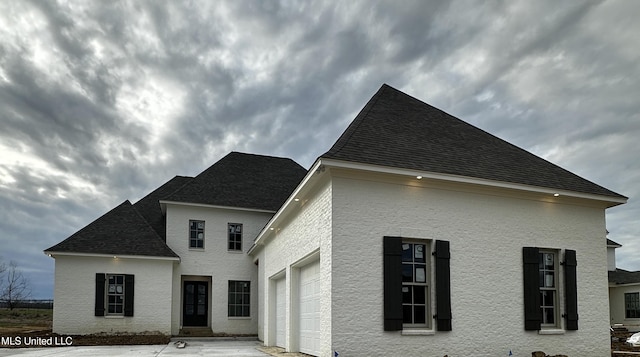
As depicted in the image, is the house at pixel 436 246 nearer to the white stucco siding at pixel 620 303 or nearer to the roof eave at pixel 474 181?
the roof eave at pixel 474 181

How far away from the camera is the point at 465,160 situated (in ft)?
41.3

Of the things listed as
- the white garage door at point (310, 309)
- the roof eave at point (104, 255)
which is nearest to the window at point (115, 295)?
the roof eave at point (104, 255)

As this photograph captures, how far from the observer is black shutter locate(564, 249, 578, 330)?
1247 centimetres

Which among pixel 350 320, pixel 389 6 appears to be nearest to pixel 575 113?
pixel 389 6

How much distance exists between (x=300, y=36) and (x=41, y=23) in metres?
7.42

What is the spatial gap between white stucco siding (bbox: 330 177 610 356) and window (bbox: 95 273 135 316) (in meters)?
13.6

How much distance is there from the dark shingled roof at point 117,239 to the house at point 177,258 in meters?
0.04

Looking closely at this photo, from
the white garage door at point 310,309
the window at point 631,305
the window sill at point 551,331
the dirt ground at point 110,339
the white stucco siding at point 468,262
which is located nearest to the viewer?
the white stucco siding at point 468,262

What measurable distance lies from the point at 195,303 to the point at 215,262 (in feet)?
7.47

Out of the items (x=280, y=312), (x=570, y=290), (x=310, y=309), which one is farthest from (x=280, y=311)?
(x=570, y=290)

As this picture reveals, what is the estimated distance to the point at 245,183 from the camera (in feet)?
85.4

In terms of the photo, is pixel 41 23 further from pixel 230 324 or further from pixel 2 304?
pixel 2 304

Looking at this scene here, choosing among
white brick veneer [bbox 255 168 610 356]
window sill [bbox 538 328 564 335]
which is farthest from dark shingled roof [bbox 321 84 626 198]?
window sill [bbox 538 328 564 335]

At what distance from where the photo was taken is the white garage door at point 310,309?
12852mm
